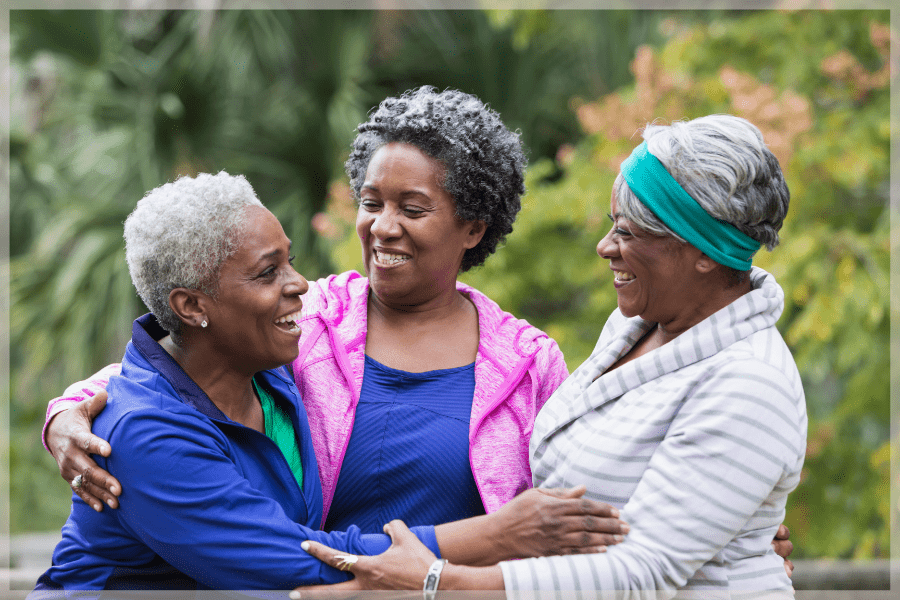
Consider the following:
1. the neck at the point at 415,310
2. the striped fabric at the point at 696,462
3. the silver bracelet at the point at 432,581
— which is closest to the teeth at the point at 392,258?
the neck at the point at 415,310

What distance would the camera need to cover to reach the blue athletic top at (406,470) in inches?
102

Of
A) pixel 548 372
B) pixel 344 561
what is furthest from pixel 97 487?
pixel 548 372

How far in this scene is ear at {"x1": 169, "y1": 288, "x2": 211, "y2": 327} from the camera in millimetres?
2256

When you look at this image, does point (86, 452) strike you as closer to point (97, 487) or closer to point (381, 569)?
point (97, 487)

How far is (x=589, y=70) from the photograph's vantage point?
7301 millimetres

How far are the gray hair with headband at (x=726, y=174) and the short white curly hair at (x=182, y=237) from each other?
3.63ft

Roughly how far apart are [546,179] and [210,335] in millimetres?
5363

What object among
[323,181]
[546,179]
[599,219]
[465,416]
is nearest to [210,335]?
[465,416]

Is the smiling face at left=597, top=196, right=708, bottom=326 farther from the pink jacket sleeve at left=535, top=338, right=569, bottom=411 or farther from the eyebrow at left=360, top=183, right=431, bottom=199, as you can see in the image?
the eyebrow at left=360, top=183, right=431, bottom=199

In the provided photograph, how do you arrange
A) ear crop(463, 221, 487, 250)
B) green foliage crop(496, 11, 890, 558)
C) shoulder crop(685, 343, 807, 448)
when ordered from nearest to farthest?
shoulder crop(685, 343, 807, 448) < ear crop(463, 221, 487, 250) < green foliage crop(496, 11, 890, 558)

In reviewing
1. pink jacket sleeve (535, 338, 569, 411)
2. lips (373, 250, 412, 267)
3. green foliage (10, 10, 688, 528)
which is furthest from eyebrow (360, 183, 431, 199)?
green foliage (10, 10, 688, 528)

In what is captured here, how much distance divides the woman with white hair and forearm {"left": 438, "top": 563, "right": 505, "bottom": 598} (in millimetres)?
108

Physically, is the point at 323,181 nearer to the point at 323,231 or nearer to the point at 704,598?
the point at 323,231

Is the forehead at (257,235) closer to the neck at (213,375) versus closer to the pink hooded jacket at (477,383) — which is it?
the neck at (213,375)
